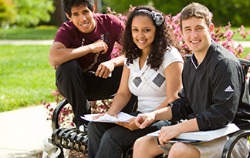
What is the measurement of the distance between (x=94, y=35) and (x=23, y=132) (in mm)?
2010

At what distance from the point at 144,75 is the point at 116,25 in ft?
3.16

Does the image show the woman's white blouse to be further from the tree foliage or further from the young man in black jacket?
the tree foliage

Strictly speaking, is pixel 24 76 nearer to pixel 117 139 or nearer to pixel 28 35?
pixel 117 139

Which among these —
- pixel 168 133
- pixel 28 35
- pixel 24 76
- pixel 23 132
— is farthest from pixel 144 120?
pixel 28 35

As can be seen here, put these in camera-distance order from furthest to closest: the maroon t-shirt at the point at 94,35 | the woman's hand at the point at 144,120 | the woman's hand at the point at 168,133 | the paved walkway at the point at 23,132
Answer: the paved walkway at the point at 23,132, the maroon t-shirt at the point at 94,35, the woman's hand at the point at 144,120, the woman's hand at the point at 168,133

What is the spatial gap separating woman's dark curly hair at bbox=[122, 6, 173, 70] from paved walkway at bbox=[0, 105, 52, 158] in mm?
1755

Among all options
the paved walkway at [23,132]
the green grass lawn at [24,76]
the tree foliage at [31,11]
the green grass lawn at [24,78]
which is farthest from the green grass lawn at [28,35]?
Result: the paved walkway at [23,132]

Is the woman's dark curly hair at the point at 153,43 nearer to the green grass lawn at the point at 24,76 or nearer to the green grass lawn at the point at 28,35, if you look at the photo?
the green grass lawn at the point at 24,76

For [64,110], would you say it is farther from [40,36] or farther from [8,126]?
[40,36]

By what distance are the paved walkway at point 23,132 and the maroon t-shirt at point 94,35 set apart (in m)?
1.20

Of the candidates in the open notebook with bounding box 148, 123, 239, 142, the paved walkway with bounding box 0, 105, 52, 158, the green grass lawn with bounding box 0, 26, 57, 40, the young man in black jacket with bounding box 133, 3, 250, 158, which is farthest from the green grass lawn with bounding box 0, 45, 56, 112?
the open notebook with bounding box 148, 123, 239, 142

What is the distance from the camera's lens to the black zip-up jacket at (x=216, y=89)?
3559mm

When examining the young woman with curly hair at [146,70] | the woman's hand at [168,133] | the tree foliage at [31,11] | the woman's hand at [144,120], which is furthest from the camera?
the tree foliage at [31,11]

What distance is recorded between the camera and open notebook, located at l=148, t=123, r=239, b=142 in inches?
139
